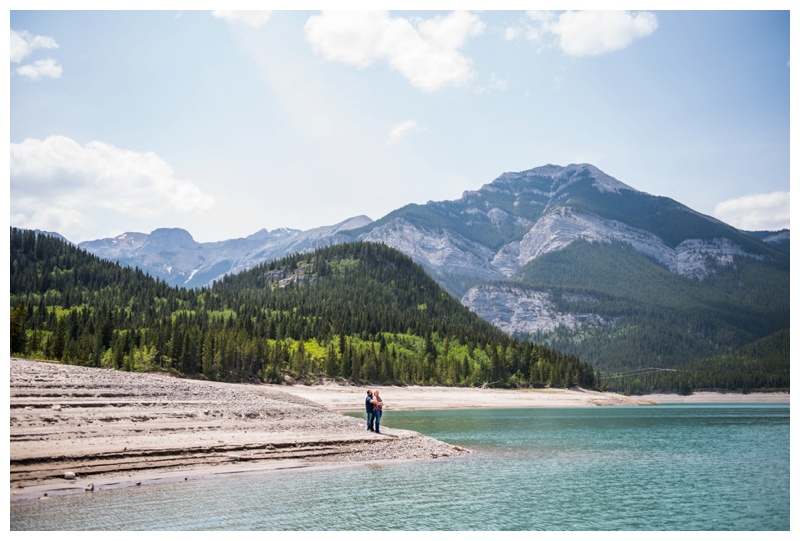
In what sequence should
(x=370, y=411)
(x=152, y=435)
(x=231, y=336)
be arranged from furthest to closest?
1. (x=231, y=336)
2. (x=370, y=411)
3. (x=152, y=435)

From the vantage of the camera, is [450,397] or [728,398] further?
[728,398]

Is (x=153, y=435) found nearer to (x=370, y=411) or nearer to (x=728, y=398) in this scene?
(x=370, y=411)

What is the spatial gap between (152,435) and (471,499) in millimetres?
16948

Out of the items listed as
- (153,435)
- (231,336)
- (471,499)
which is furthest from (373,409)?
(231,336)

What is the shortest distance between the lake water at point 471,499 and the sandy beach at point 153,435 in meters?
2.17

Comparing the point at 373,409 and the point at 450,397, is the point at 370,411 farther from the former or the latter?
the point at 450,397

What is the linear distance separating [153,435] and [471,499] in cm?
1693

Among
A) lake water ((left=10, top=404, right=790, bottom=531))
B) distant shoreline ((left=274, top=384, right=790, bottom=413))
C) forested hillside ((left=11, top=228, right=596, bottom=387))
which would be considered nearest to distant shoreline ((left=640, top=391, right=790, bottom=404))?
distant shoreline ((left=274, top=384, right=790, bottom=413))

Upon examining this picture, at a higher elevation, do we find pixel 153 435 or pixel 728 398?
pixel 153 435

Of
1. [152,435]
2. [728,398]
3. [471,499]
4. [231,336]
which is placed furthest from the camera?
[728,398]

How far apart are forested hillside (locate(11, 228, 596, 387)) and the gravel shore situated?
42604 mm

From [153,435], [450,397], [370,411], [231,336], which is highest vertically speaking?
[231,336]

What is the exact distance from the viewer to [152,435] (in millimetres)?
33781

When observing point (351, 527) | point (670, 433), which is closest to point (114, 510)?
point (351, 527)
